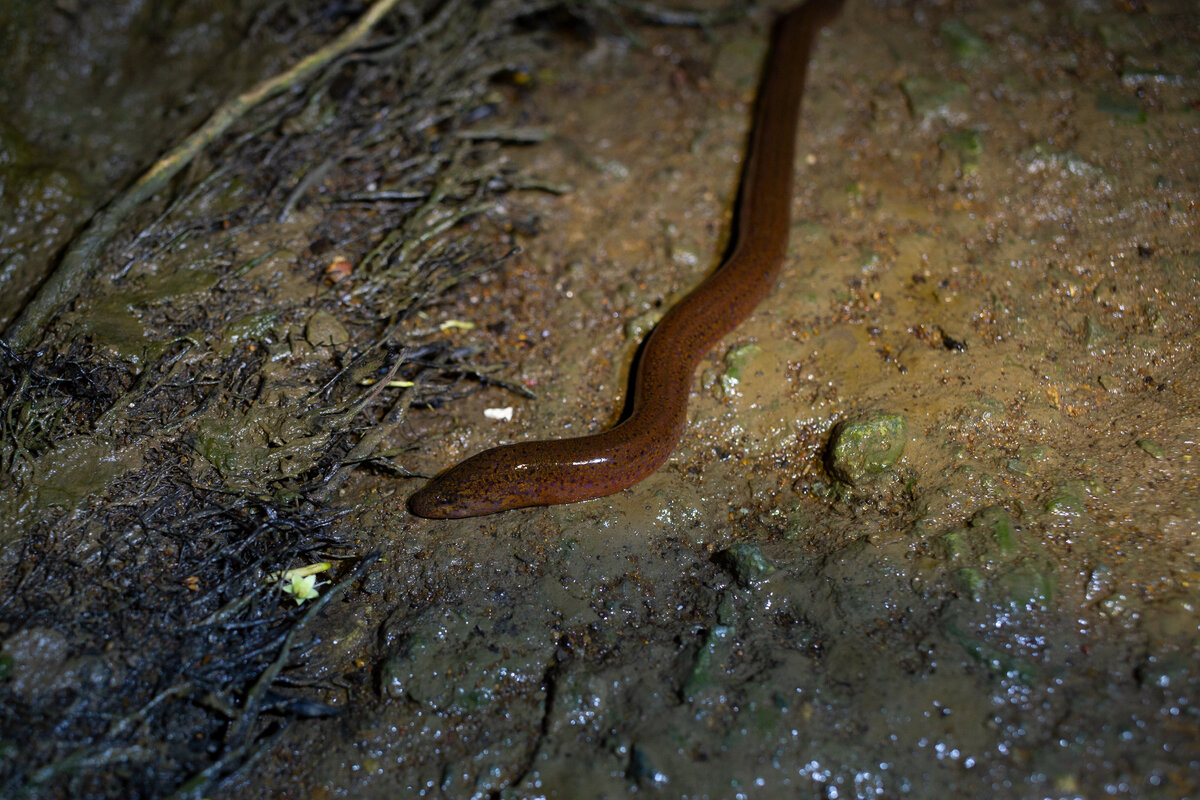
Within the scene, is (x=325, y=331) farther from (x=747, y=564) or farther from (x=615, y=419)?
(x=747, y=564)

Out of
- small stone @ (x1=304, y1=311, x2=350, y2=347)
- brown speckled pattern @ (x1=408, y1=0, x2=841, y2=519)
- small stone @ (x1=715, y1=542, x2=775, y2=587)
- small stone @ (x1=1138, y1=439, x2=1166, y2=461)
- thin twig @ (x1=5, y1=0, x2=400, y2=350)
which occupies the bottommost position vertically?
small stone @ (x1=1138, y1=439, x2=1166, y2=461)

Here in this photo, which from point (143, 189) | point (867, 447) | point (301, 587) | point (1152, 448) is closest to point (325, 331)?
point (301, 587)

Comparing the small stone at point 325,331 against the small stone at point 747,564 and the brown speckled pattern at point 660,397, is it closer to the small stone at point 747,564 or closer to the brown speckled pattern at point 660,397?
the brown speckled pattern at point 660,397

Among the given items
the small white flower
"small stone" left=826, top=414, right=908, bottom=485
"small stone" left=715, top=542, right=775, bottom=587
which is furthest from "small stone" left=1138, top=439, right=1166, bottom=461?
the small white flower

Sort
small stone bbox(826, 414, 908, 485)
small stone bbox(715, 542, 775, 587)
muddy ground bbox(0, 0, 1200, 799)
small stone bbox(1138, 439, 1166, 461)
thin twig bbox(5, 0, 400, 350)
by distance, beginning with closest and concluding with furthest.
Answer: muddy ground bbox(0, 0, 1200, 799), small stone bbox(715, 542, 775, 587), small stone bbox(1138, 439, 1166, 461), small stone bbox(826, 414, 908, 485), thin twig bbox(5, 0, 400, 350)

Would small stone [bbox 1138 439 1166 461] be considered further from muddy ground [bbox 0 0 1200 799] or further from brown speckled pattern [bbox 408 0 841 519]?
brown speckled pattern [bbox 408 0 841 519]

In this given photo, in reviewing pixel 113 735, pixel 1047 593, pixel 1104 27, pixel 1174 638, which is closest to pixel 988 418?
pixel 1047 593
